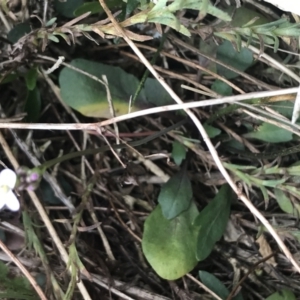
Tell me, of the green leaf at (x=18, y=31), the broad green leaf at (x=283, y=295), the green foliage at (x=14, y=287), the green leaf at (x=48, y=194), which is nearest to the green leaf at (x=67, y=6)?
the green leaf at (x=18, y=31)

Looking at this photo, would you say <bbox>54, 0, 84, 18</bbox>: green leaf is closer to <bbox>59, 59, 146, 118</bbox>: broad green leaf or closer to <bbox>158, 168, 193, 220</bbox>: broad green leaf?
<bbox>59, 59, 146, 118</bbox>: broad green leaf

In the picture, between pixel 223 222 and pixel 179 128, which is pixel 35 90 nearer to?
pixel 179 128

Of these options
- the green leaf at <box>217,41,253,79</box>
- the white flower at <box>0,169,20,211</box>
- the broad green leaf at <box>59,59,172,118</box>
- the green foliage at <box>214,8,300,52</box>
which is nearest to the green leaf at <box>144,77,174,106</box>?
the broad green leaf at <box>59,59,172,118</box>

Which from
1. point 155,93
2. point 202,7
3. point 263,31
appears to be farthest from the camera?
point 155,93

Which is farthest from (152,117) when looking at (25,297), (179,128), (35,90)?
(25,297)

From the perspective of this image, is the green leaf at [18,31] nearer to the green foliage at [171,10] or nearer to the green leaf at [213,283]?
the green foliage at [171,10]

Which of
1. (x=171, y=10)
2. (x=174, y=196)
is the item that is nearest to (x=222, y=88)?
(x=174, y=196)

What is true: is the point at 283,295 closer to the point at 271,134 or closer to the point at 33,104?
the point at 271,134
